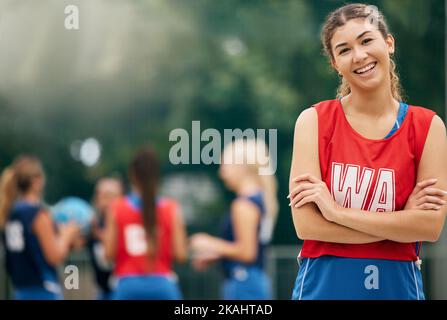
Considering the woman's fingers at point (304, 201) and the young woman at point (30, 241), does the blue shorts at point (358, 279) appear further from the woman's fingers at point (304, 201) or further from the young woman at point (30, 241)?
the young woman at point (30, 241)

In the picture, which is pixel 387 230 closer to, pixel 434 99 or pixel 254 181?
pixel 254 181

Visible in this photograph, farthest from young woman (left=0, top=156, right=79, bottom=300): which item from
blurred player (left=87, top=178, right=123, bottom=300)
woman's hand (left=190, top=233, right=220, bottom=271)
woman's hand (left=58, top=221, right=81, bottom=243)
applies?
blurred player (left=87, top=178, right=123, bottom=300)

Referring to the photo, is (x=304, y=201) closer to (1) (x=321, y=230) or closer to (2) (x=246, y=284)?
(1) (x=321, y=230)

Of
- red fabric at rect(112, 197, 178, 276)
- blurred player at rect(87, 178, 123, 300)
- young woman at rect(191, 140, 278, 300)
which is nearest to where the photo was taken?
red fabric at rect(112, 197, 178, 276)

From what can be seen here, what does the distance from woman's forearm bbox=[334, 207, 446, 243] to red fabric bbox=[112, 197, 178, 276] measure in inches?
125

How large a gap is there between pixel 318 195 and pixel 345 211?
8 centimetres

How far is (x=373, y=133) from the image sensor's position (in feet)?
7.94

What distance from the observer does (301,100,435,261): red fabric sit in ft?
7.80

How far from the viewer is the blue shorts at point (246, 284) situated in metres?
6.03

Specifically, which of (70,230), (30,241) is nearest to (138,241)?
(30,241)

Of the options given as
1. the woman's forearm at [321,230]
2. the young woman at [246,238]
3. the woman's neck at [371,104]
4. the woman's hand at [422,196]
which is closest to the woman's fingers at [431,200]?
the woman's hand at [422,196]

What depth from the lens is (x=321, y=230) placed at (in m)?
2.43

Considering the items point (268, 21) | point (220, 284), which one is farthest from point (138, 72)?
point (220, 284)

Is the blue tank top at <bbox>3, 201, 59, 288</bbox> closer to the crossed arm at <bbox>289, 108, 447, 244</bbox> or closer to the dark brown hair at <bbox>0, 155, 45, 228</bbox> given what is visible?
the dark brown hair at <bbox>0, 155, 45, 228</bbox>
